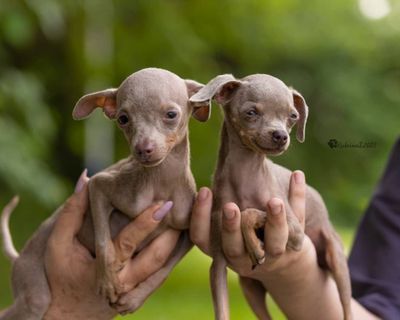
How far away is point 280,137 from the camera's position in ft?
6.18

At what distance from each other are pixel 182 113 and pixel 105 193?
385mm

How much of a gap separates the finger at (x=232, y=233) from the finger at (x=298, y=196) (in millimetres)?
212

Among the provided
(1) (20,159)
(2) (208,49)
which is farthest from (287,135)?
(2) (208,49)

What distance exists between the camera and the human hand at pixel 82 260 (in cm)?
223

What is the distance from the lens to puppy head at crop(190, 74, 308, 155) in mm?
1911

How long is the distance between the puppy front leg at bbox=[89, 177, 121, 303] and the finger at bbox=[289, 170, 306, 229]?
0.52 meters

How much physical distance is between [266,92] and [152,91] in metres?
0.29

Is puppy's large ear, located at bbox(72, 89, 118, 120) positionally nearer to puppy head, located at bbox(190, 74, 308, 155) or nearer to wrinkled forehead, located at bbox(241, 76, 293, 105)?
puppy head, located at bbox(190, 74, 308, 155)

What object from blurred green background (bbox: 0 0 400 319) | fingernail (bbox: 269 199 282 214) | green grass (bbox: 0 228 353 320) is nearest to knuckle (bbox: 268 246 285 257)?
fingernail (bbox: 269 199 282 214)

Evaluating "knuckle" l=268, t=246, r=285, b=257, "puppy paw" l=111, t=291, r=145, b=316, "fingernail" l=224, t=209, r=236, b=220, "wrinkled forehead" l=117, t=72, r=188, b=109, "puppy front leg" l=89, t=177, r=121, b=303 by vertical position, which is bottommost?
"puppy paw" l=111, t=291, r=145, b=316

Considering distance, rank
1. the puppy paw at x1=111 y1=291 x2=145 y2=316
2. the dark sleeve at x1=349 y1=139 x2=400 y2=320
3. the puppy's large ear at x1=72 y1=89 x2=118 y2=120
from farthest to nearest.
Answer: the dark sleeve at x1=349 y1=139 x2=400 y2=320 → the puppy paw at x1=111 y1=291 x2=145 y2=316 → the puppy's large ear at x1=72 y1=89 x2=118 y2=120

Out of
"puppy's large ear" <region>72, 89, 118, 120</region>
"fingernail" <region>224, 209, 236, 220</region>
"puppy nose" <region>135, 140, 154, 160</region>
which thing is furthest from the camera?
"puppy's large ear" <region>72, 89, 118, 120</region>

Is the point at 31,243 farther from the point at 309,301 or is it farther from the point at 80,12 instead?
the point at 80,12

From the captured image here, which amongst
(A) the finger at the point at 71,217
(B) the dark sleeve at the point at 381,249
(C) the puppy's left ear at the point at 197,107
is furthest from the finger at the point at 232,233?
(B) the dark sleeve at the point at 381,249
